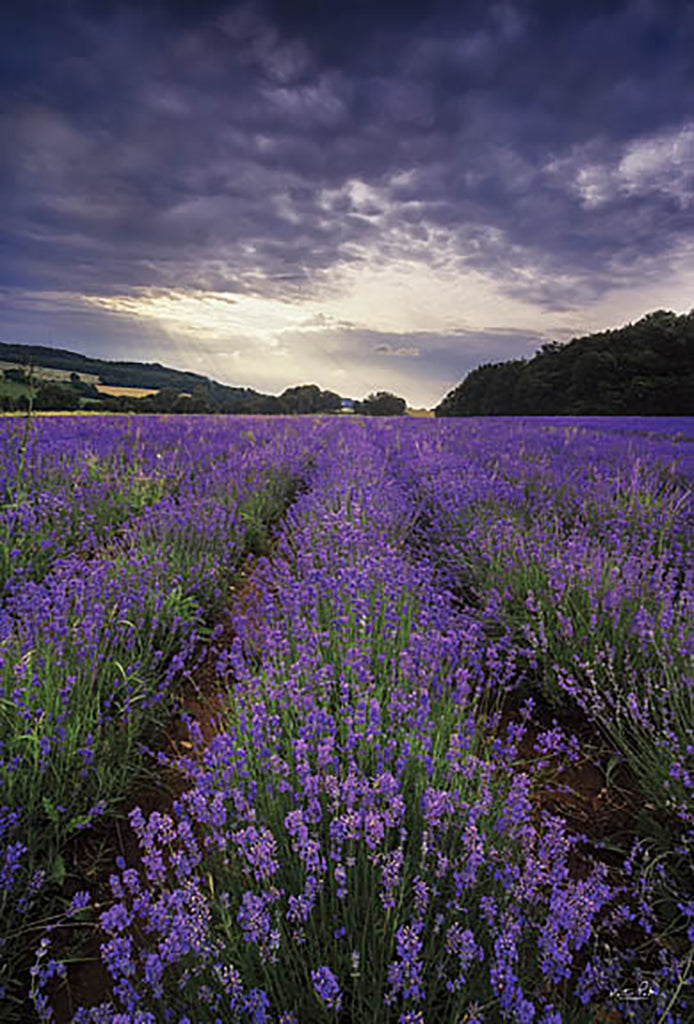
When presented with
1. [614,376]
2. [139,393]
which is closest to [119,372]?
[139,393]

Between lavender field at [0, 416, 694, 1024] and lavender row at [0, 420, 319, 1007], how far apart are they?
0.06ft

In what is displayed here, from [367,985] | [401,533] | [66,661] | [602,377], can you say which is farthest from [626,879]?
[602,377]

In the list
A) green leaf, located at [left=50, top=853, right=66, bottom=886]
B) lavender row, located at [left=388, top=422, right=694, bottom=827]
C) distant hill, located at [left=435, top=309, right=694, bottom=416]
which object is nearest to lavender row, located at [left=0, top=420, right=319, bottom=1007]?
green leaf, located at [left=50, top=853, right=66, bottom=886]

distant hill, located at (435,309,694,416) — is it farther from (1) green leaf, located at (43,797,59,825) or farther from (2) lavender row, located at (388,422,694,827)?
(1) green leaf, located at (43,797,59,825)

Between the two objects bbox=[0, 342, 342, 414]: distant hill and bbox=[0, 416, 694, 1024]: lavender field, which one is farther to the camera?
bbox=[0, 342, 342, 414]: distant hill

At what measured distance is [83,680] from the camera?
6.95ft

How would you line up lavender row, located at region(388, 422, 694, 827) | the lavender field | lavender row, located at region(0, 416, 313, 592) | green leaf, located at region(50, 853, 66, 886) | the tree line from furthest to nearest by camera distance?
1. the tree line
2. lavender row, located at region(0, 416, 313, 592)
3. lavender row, located at region(388, 422, 694, 827)
4. green leaf, located at region(50, 853, 66, 886)
5. the lavender field

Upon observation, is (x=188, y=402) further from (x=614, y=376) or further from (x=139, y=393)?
(x=614, y=376)

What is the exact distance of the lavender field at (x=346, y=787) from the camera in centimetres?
113

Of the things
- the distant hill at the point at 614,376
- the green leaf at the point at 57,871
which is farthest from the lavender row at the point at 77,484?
the distant hill at the point at 614,376

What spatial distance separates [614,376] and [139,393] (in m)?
26.1

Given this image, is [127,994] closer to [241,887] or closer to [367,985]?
[241,887]

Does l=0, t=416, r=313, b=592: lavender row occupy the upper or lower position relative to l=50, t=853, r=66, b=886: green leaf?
upper

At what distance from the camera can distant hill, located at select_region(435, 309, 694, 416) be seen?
29.1 meters
